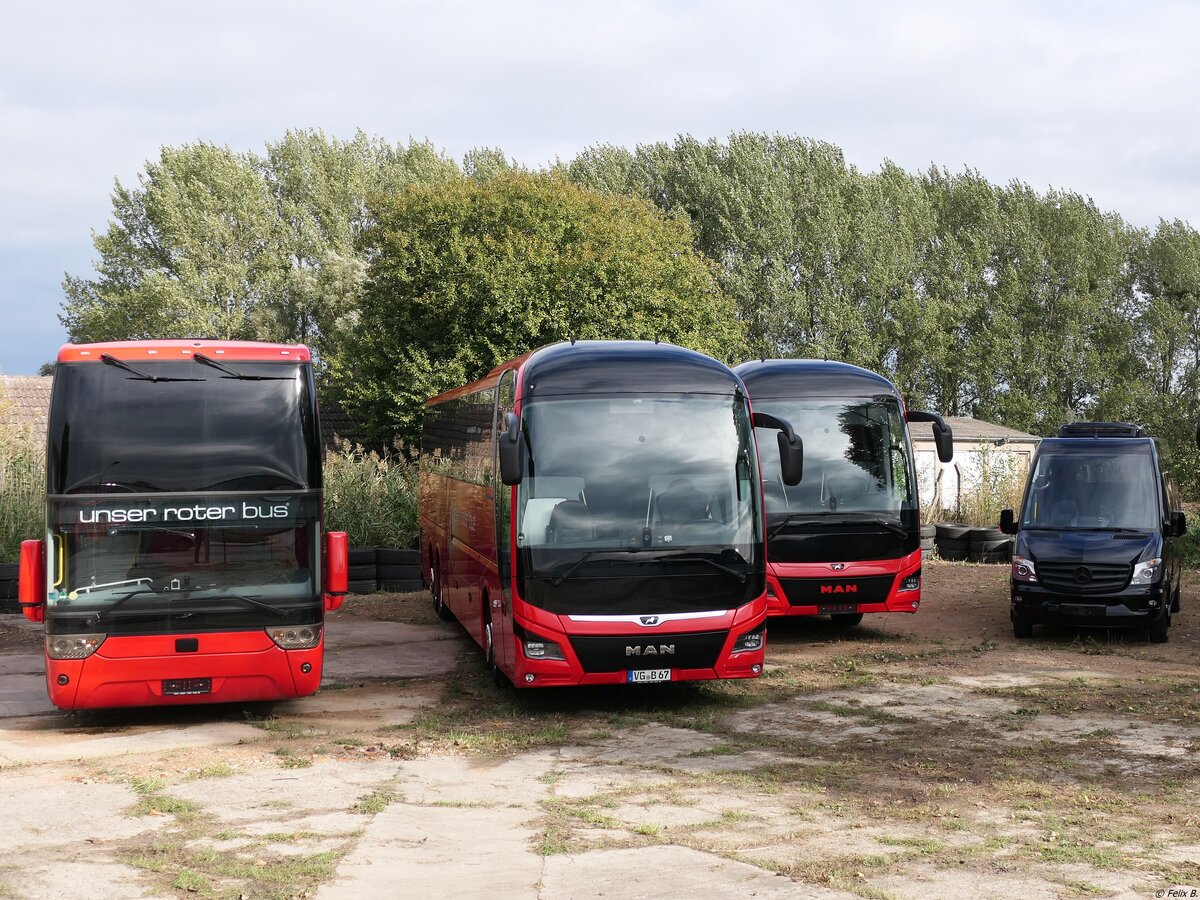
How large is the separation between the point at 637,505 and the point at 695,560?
26.7 inches

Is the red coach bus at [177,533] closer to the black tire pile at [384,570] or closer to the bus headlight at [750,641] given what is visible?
the bus headlight at [750,641]

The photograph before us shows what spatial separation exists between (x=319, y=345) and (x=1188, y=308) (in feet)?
127

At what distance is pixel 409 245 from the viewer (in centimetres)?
4009

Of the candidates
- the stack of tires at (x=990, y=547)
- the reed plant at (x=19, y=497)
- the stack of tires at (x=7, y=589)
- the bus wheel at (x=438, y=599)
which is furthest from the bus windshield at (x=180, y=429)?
the stack of tires at (x=990, y=547)

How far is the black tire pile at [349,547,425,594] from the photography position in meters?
20.0

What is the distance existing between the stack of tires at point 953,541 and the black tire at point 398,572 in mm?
11042

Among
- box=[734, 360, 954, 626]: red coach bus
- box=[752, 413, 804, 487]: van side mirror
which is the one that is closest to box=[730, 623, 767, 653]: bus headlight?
box=[752, 413, 804, 487]: van side mirror

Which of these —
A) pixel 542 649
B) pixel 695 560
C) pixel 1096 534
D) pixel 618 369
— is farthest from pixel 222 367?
pixel 1096 534

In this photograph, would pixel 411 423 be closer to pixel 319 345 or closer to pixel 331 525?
pixel 319 345

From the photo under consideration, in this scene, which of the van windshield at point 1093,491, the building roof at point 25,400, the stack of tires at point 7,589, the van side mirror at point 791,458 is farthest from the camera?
the building roof at point 25,400

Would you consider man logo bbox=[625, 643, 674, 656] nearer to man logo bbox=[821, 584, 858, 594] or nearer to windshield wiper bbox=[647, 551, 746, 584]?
windshield wiper bbox=[647, 551, 746, 584]

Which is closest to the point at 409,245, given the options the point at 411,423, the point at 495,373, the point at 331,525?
the point at 411,423

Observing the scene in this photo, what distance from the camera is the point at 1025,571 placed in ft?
50.1

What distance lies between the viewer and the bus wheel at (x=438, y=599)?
1700cm
